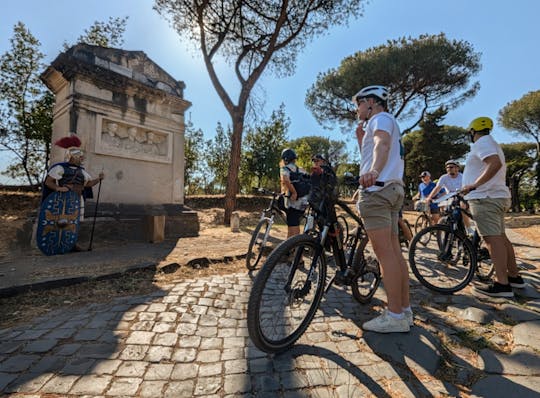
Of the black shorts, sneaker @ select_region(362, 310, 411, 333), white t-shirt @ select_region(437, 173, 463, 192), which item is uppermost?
white t-shirt @ select_region(437, 173, 463, 192)

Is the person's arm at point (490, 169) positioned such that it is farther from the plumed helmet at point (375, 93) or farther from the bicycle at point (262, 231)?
the bicycle at point (262, 231)

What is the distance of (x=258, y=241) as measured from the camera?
15.0ft

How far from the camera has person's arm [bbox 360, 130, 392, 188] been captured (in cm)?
194

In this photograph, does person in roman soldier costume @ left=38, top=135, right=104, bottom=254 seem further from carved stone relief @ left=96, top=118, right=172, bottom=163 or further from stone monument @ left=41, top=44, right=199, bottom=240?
carved stone relief @ left=96, top=118, right=172, bottom=163

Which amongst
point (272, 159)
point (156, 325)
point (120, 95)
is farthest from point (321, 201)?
point (272, 159)

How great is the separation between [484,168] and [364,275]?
1.94 m

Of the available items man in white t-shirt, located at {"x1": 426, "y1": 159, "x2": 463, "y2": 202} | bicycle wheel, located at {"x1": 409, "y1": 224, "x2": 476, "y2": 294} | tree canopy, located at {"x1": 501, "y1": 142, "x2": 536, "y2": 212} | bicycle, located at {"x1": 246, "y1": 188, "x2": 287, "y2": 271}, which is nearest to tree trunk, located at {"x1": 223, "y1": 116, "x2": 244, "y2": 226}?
bicycle, located at {"x1": 246, "y1": 188, "x2": 287, "y2": 271}

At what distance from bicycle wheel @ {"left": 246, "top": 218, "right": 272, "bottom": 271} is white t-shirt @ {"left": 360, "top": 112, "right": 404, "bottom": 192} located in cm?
226

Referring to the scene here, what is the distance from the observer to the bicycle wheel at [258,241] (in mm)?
3973

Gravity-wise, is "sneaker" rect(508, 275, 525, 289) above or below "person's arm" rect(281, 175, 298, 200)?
below

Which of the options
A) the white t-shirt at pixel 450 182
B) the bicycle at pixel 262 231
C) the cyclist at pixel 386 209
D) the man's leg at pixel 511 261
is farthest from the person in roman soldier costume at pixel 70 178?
the white t-shirt at pixel 450 182

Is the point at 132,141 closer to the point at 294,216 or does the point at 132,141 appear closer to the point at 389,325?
the point at 294,216

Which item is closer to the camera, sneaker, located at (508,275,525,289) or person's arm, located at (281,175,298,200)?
sneaker, located at (508,275,525,289)

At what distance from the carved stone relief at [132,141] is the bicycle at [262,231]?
11.8 feet
